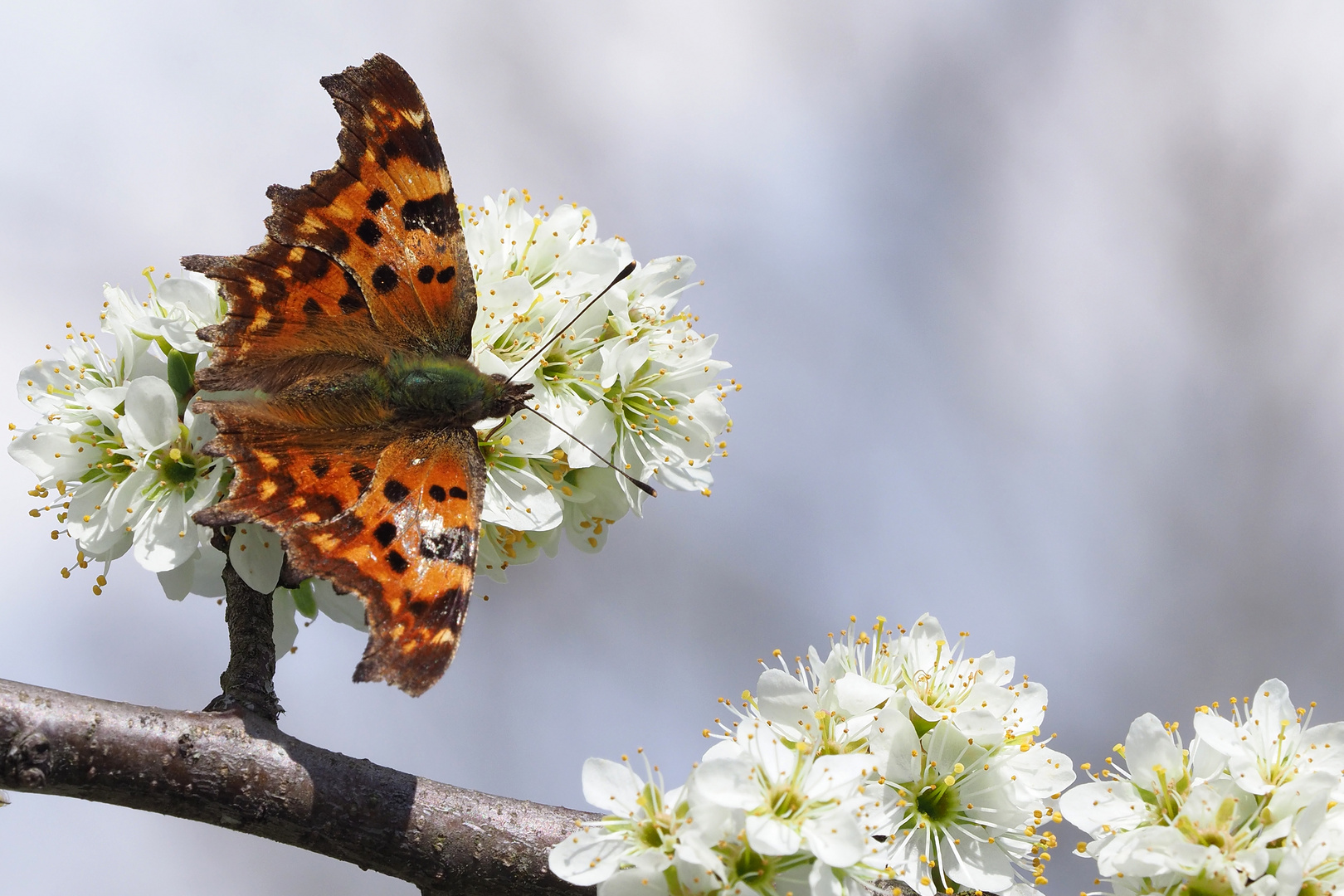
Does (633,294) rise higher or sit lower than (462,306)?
higher

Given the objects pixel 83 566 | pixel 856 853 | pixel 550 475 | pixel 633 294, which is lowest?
pixel 856 853

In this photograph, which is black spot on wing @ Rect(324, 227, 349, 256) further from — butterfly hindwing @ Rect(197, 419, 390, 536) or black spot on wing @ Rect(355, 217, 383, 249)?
butterfly hindwing @ Rect(197, 419, 390, 536)

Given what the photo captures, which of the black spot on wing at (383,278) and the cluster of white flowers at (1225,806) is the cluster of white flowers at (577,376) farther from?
the cluster of white flowers at (1225,806)

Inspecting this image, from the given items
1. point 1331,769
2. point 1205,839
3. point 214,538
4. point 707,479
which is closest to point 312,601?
point 214,538

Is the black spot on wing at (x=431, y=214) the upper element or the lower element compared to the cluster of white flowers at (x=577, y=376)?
upper

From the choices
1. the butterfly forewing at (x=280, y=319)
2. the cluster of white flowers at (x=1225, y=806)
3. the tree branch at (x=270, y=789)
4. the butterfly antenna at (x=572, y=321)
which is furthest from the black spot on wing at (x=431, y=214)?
the cluster of white flowers at (x=1225, y=806)

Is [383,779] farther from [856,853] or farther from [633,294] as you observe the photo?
[633,294]
